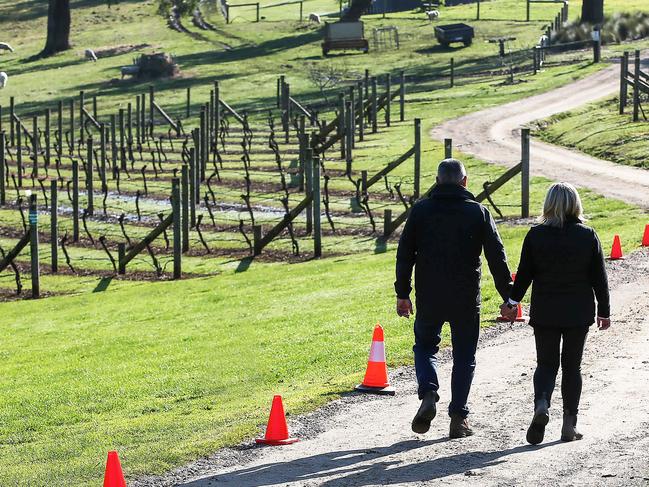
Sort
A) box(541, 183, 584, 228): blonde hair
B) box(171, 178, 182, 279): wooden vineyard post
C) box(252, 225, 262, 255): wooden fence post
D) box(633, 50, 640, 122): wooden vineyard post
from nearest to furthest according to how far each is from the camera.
A: box(541, 183, 584, 228): blonde hair, box(171, 178, 182, 279): wooden vineyard post, box(252, 225, 262, 255): wooden fence post, box(633, 50, 640, 122): wooden vineyard post

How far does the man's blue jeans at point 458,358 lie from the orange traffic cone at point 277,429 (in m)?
1.25

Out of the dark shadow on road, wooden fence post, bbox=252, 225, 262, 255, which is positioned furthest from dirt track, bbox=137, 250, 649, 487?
wooden fence post, bbox=252, 225, 262, 255

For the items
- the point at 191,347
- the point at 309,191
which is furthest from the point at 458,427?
the point at 309,191

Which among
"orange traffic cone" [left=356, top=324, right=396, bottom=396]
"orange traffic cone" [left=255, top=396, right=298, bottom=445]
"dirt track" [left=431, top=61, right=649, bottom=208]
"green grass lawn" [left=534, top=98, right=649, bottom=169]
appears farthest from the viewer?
"green grass lawn" [left=534, top=98, right=649, bottom=169]

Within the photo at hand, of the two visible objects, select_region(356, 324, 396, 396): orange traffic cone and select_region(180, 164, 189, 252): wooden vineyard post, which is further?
select_region(180, 164, 189, 252): wooden vineyard post

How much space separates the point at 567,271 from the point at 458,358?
1222 mm

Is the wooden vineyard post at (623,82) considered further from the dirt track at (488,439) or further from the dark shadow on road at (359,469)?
the dark shadow on road at (359,469)

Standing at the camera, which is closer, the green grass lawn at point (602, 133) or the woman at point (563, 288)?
the woman at point (563, 288)

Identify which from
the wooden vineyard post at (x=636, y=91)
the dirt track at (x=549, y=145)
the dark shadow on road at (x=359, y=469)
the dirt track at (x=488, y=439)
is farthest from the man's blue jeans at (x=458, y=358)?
the wooden vineyard post at (x=636, y=91)

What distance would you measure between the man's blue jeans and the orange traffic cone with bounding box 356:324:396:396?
1.98m

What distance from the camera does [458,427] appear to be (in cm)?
1244

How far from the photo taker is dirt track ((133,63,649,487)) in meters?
11.4

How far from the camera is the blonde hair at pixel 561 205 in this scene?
11.8 metres

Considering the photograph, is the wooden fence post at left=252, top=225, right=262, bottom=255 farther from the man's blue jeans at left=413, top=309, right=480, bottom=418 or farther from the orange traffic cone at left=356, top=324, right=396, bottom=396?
the man's blue jeans at left=413, top=309, right=480, bottom=418
